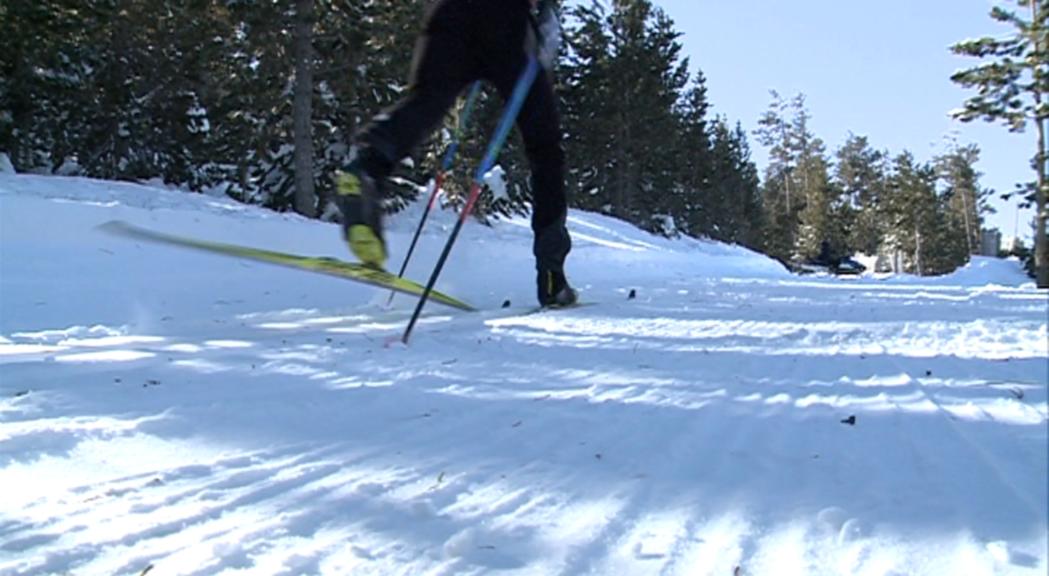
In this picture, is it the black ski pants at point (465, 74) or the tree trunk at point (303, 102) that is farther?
the tree trunk at point (303, 102)

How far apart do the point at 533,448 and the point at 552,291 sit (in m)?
3.11

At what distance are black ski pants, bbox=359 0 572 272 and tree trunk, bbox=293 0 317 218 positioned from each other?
954 centimetres

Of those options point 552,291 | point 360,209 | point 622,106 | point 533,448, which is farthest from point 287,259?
point 622,106

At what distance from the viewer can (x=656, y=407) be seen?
202 centimetres

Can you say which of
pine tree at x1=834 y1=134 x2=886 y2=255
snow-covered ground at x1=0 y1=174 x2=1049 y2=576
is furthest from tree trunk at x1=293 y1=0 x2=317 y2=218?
pine tree at x1=834 y1=134 x2=886 y2=255

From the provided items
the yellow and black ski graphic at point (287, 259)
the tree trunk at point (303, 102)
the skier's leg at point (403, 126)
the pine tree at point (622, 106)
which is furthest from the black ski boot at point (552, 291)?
the pine tree at point (622, 106)

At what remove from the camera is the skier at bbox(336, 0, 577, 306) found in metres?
3.44

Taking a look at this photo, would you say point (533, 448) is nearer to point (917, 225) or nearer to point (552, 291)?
point (552, 291)

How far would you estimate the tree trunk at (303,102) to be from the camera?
1303cm

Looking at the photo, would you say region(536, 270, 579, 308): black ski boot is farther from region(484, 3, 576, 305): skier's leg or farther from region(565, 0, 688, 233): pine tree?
region(565, 0, 688, 233): pine tree

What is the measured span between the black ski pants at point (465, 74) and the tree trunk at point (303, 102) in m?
9.54

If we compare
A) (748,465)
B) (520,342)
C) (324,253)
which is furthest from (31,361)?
(324,253)

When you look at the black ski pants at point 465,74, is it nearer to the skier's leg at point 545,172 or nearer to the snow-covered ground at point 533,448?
the skier's leg at point 545,172

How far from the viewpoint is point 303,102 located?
13.1 m
